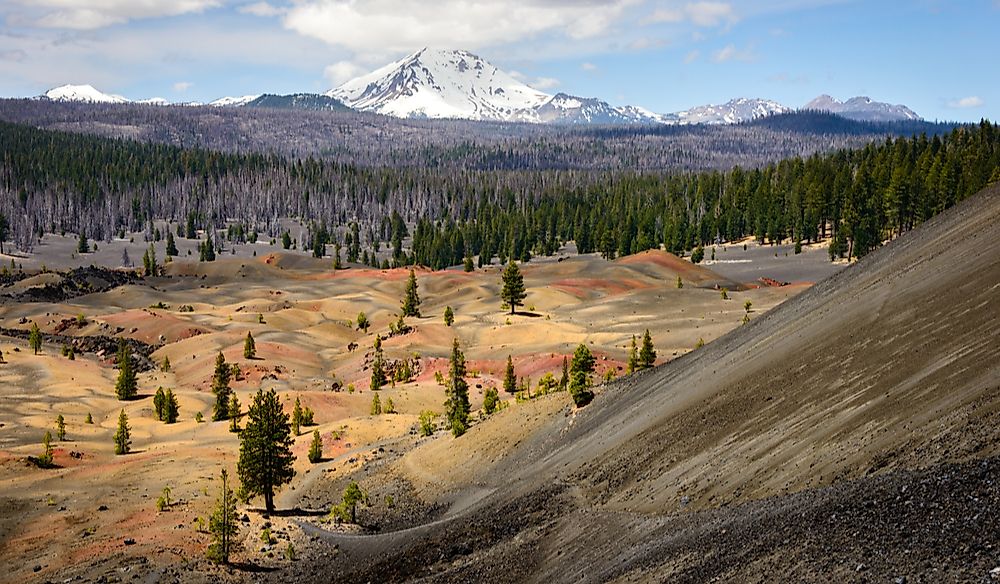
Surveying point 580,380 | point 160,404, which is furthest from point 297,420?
point 580,380

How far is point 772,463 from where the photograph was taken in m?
23.8

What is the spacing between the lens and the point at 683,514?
909 inches

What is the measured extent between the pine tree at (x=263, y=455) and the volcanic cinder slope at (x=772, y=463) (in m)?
5.65

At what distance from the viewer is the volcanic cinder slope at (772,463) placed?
55.0 ft

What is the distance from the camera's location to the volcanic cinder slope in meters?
16.8

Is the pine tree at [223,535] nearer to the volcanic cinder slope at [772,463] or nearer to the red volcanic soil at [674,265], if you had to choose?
the volcanic cinder slope at [772,463]

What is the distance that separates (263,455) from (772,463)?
76.9 feet

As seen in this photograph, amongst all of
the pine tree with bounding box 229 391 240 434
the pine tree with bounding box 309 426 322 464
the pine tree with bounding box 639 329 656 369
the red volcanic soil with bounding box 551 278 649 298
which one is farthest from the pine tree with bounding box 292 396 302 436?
the red volcanic soil with bounding box 551 278 649 298

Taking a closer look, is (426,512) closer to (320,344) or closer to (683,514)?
(683,514)

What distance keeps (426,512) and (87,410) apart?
38.3 metres

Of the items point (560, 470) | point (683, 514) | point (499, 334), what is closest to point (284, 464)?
point (560, 470)

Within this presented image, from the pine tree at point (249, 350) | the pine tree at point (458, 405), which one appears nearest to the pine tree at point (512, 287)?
the pine tree at point (249, 350)

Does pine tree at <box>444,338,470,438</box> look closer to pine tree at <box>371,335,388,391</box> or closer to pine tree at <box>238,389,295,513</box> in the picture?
pine tree at <box>238,389,295,513</box>

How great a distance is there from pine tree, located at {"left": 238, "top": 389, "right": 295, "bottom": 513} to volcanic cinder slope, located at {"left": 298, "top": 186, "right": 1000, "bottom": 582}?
18.5ft
